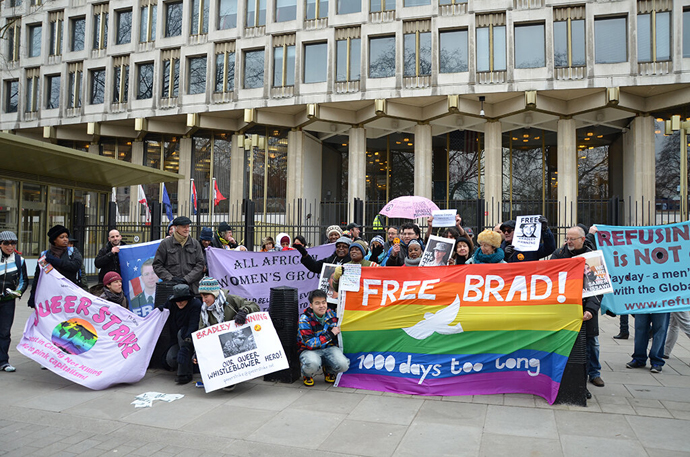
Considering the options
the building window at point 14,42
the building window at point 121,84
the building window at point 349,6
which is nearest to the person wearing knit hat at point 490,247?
the building window at point 349,6

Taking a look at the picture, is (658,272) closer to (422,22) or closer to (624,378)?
(624,378)

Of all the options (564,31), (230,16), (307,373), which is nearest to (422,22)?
(564,31)

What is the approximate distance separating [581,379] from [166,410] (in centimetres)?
445

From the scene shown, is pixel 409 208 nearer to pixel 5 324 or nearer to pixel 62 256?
pixel 62 256

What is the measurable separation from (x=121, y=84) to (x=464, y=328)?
27.0 meters

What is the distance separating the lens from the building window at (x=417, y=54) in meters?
22.6

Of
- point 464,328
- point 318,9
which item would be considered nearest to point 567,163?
point 318,9

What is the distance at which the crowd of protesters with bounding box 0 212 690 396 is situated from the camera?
6188 mm

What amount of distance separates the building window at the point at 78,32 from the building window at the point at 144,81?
4.66m

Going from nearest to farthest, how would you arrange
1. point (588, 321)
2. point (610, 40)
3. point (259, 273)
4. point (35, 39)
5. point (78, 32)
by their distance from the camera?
point (588, 321) → point (259, 273) → point (610, 40) → point (78, 32) → point (35, 39)

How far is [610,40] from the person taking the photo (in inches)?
832

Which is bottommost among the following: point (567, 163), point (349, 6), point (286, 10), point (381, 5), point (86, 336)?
point (86, 336)

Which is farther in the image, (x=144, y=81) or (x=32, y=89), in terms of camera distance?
(x=32, y=89)

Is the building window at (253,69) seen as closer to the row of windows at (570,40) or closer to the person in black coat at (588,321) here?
the row of windows at (570,40)
